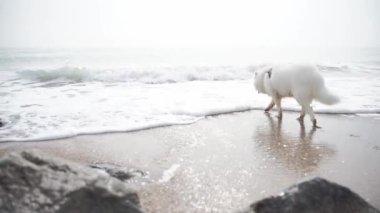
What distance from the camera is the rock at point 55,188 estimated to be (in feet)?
7.52

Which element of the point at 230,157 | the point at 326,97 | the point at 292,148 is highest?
the point at 326,97

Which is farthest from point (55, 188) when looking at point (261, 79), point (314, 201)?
point (261, 79)

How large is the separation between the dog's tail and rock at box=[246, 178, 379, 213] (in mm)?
4196

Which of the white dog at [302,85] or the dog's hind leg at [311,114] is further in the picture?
the dog's hind leg at [311,114]

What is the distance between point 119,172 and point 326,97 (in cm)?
445

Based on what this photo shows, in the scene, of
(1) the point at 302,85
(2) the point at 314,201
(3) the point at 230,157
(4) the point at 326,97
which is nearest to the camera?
(2) the point at 314,201

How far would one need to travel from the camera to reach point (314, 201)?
264 centimetres

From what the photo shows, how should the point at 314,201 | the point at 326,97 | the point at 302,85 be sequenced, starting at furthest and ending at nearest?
the point at 302,85, the point at 326,97, the point at 314,201

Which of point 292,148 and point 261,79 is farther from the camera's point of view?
point 261,79

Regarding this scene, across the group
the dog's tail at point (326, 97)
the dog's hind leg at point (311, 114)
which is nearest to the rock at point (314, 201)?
the dog's tail at point (326, 97)

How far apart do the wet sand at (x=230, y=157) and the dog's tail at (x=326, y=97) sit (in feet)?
1.80

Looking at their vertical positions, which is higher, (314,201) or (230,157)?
(314,201)

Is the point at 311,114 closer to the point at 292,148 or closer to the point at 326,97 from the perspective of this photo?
the point at 326,97

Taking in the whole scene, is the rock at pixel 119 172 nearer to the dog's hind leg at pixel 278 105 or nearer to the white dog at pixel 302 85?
the white dog at pixel 302 85
